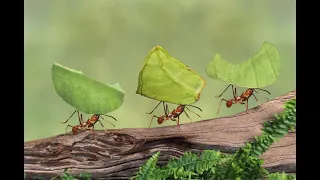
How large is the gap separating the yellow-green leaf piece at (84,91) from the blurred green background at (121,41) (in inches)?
1.1

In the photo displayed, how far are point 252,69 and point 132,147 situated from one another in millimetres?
683

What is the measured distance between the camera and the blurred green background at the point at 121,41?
2.96m

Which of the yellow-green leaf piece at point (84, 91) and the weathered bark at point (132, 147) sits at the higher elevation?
the yellow-green leaf piece at point (84, 91)

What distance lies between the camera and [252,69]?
9.84 feet

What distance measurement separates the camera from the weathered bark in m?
2.95

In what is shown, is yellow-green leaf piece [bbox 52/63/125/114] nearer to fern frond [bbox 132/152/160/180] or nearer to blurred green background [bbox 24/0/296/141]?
blurred green background [bbox 24/0/296/141]

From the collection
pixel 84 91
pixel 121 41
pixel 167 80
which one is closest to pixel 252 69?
pixel 167 80

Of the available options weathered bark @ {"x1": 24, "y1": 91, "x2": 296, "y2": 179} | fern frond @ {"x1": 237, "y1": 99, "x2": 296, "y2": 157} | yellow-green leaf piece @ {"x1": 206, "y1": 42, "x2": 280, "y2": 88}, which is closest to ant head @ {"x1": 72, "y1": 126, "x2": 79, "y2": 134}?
weathered bark @ {"x1": 24, "y1": 91, "x2": 296, "y2": 179}

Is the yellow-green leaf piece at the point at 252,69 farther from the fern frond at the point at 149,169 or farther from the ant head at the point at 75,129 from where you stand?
the ant head at the point at 75,129

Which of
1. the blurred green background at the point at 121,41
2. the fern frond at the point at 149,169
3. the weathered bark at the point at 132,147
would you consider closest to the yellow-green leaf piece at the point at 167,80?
the blurred green background at the point at 121,41

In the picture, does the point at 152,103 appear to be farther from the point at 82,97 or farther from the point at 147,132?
the point at 82,97

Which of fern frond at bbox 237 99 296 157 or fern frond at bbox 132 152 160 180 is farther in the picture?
fern frond at bbox 237 99 296 157

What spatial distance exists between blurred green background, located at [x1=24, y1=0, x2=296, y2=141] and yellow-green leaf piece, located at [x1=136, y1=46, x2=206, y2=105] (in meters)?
0.03
